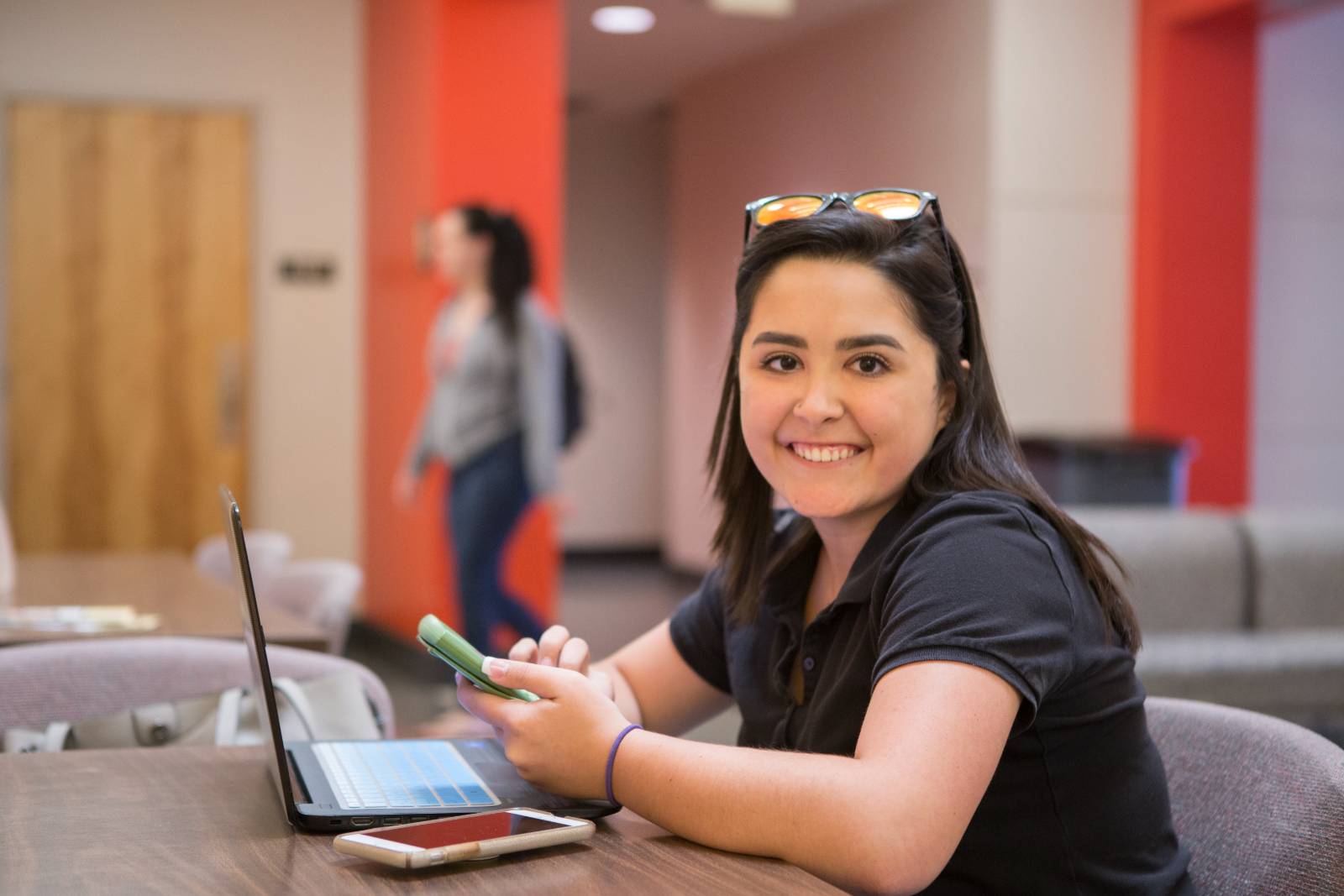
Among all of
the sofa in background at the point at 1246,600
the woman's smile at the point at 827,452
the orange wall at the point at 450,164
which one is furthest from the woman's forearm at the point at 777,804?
the orange wall at the point at 450,164

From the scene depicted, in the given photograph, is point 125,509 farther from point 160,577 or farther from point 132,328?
point 160,577

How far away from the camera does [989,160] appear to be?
6148mm

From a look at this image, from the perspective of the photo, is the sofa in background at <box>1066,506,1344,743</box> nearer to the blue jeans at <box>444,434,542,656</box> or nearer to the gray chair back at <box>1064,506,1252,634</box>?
the gray chair back at <box>1064,506,1252,634</box>

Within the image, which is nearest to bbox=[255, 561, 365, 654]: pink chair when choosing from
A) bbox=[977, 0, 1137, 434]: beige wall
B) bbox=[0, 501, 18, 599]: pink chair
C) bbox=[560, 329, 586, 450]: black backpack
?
bbox=[0, 501, 18, 599]: pink chair

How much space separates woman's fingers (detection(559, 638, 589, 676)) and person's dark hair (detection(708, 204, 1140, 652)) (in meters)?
0.37

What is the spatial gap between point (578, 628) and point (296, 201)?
258 centimetres

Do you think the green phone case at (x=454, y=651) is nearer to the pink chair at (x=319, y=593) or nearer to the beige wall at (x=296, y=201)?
the pink chair at (x=319, y=593)

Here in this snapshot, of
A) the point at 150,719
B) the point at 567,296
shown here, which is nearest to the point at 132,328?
the point at 567,296

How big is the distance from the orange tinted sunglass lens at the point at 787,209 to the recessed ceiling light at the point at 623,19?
5912 millimetres

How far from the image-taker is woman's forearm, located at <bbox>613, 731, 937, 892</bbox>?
3.57ft

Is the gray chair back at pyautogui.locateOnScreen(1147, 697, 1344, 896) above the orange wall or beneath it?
beneath

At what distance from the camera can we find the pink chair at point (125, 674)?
187cm

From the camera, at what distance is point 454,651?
121 cm

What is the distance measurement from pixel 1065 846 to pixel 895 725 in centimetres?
27
